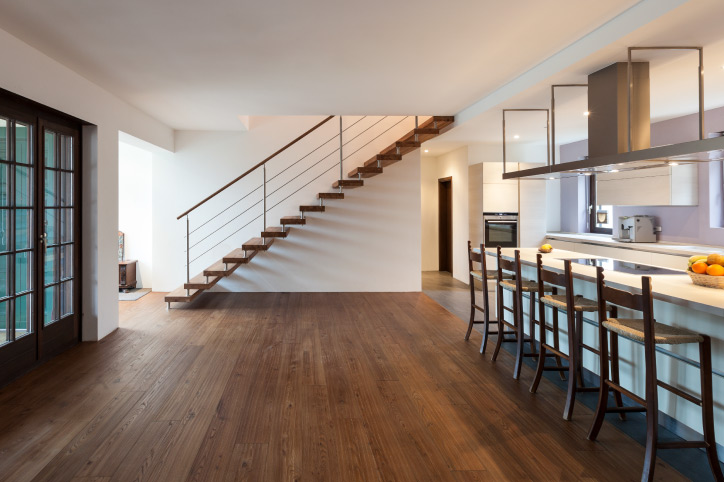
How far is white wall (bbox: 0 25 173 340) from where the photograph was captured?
4172mm

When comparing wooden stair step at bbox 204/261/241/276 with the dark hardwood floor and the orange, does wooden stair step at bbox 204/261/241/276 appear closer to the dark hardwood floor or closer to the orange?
the dark hardwood floor

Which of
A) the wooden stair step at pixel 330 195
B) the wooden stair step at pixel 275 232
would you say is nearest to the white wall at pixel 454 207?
the wooden stair step at pixel 330 195

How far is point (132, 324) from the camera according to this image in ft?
19.2

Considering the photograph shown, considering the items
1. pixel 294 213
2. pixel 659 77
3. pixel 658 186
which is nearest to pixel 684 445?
pixel 659 77

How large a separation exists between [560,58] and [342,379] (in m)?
3.24

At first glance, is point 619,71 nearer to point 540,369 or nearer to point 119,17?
point 540,369

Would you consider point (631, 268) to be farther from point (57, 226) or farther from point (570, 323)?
point (57, 226)

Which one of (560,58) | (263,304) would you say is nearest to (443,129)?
(560,58)

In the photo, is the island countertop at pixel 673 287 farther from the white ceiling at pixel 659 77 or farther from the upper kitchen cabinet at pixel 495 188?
the upper kitchen cabinet at pixel 495 188

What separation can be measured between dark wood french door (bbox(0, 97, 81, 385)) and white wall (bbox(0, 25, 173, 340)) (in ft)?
0.38

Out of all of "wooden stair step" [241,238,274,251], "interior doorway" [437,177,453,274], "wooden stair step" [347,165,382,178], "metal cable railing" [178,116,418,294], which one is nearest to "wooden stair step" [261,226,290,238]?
"wooden stair step" [241,238,274,251]

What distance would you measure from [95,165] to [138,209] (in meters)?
3.46

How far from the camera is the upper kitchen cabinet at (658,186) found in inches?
231

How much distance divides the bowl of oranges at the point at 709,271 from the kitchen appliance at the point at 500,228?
510 cm
